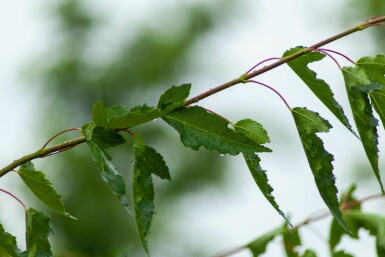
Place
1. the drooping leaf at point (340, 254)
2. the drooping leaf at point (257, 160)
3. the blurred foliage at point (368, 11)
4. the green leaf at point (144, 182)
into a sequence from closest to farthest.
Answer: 1. the green leaf at point (144, 182)
2. the drooping leaf at point (257, 160)
3. the drooping leaf at point (340, 254)
4. the blurred foliage at point (368, 11)

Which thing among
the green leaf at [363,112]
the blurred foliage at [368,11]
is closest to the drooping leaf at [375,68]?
the green leaf at [363,112]

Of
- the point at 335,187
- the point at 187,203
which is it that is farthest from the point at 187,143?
the point at 187,203

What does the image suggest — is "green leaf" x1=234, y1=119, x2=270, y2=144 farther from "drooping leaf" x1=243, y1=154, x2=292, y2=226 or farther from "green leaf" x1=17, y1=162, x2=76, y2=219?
"green leaf" x1=17, y1=162, x2=76, y2=219

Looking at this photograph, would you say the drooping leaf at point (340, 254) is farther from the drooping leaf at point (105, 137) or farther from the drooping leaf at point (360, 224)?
the drooping leaf at point (105, 137)

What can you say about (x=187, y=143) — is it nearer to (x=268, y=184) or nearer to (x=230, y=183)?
(x=268, y=184)

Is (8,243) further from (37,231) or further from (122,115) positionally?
(122,115)

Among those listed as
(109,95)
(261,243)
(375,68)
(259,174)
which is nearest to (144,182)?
(259,174)
